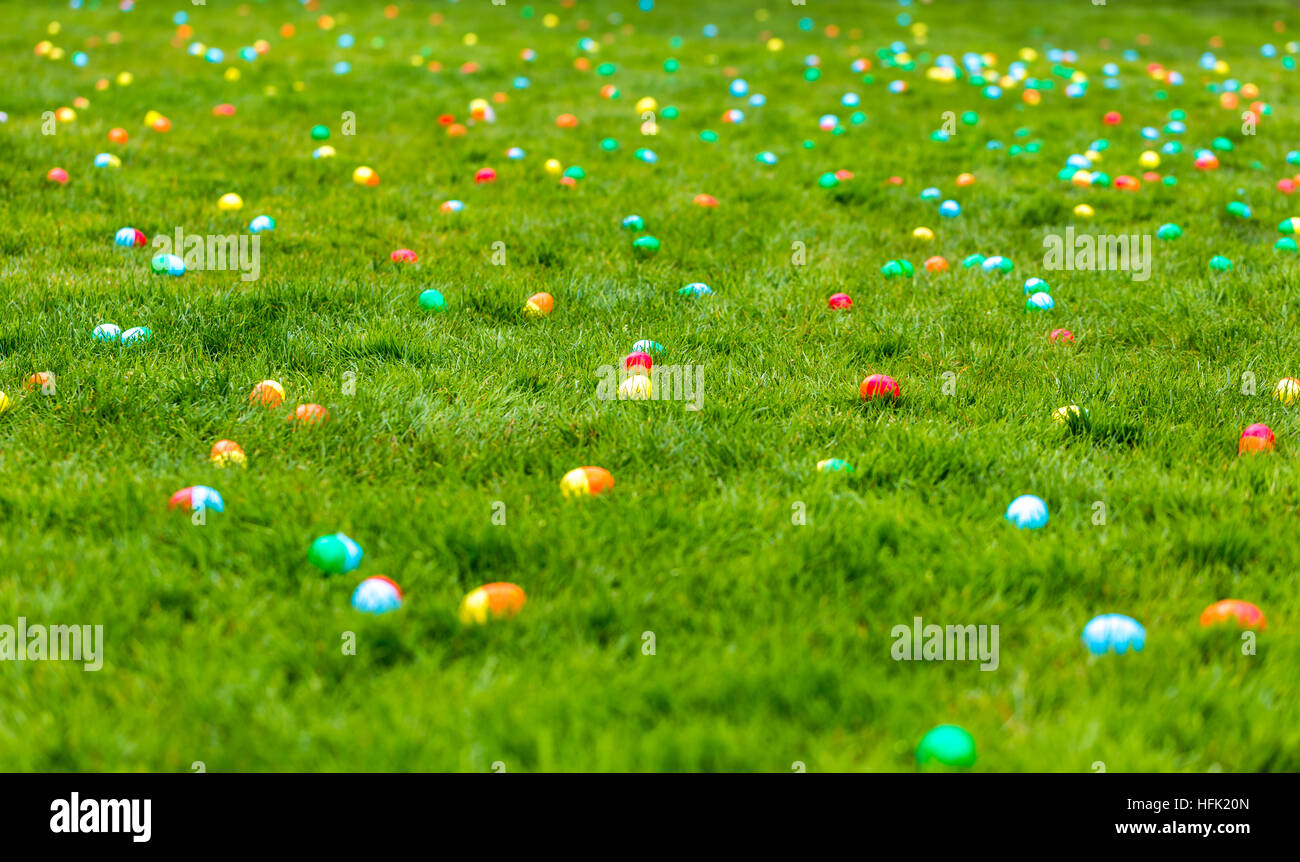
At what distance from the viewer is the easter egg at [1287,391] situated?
370 centimetres

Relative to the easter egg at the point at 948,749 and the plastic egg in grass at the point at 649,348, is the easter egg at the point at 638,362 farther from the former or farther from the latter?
the easter egg at the point at 948,749

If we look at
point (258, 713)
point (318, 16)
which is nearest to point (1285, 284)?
point (258, 713)

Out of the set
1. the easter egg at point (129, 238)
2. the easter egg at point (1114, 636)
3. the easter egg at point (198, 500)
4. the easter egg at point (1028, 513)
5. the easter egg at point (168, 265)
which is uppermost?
the easter egg at point (129, 238)

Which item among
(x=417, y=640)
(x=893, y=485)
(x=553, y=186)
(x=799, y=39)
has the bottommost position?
(x=417, y=640)

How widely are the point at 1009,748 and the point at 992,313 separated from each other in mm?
2823

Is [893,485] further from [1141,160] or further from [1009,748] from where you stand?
[1141,160]

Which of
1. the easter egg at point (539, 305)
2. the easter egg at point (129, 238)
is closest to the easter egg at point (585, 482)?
the easter egg at point (539, 305)

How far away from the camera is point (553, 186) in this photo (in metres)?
6.51

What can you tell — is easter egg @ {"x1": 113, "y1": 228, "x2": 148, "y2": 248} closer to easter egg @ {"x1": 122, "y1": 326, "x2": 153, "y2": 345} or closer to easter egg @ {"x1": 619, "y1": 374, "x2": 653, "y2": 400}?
easter egg @ {"x1": 122, "y1": 326, "x2": 153, "y2": 345}

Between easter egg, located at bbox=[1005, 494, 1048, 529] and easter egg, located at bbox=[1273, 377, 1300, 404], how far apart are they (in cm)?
140

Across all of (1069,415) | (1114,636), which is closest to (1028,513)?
(1114,636)

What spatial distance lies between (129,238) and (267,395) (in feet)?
7.05

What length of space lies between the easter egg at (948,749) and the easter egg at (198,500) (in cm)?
190

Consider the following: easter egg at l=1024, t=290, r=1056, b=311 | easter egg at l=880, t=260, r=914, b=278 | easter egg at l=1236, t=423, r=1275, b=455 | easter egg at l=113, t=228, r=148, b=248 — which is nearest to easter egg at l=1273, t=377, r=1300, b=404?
easter egg at l=1236, t=423, r=1275, b=455
